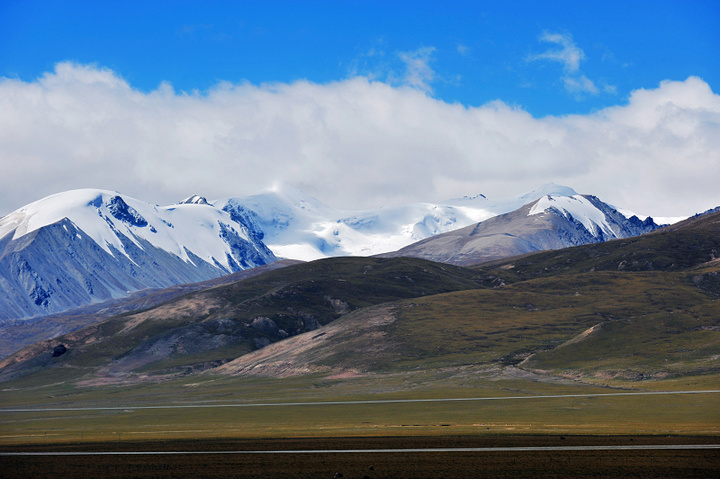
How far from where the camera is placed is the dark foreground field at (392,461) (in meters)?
39.6

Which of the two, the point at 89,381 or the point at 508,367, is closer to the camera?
the point at 508,367

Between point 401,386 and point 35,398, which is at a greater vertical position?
point 35,398

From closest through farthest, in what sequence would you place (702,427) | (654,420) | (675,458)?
(675,458) < (702,427) < (654,420)

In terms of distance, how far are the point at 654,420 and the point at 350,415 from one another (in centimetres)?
3564

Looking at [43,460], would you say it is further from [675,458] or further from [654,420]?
[654,420]

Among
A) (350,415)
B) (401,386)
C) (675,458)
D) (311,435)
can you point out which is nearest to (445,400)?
(350,415)

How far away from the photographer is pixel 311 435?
205 ft

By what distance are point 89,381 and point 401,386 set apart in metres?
103

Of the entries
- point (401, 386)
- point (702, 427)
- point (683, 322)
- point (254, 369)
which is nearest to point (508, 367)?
point (401, 386)

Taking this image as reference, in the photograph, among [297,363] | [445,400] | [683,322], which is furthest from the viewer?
[297,363]

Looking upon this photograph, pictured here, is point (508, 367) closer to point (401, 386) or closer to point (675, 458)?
point (401, 386)

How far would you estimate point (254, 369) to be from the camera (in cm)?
18812

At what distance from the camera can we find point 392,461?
43781mm

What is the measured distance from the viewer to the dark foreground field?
3959 centimetres
